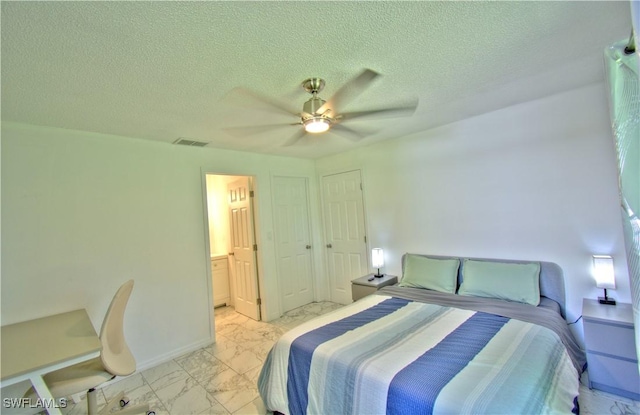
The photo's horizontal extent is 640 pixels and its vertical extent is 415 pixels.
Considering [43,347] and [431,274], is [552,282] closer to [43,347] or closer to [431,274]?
[431,274]

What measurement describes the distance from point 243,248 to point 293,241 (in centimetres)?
75

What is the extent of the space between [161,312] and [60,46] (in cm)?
252

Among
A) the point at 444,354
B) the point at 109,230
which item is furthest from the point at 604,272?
the point at 109,230

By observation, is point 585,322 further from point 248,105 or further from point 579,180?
point 248,105

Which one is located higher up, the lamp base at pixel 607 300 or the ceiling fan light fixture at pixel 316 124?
the ceiling fan light fixture at pixel 316 124

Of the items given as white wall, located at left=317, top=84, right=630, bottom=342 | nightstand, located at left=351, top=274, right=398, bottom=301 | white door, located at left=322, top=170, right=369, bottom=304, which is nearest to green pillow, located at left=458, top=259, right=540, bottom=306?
white wall, located at left=317, top=84, right=630, bottom=342

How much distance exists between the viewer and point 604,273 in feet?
7.28

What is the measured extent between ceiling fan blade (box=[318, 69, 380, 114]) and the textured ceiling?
0.60 feet

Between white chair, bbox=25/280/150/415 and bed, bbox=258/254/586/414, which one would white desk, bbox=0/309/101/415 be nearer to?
white chair, bbox=25/280/150/415

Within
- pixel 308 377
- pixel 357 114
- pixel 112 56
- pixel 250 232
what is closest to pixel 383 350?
pixel 308 377

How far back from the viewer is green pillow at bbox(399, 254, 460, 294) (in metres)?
2.92

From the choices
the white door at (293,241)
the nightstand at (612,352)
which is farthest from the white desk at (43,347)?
the nightstand at (612,352)

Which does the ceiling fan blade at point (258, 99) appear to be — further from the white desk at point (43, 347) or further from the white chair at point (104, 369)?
the white desk at point (43, 347)

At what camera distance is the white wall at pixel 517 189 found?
7.75ft
